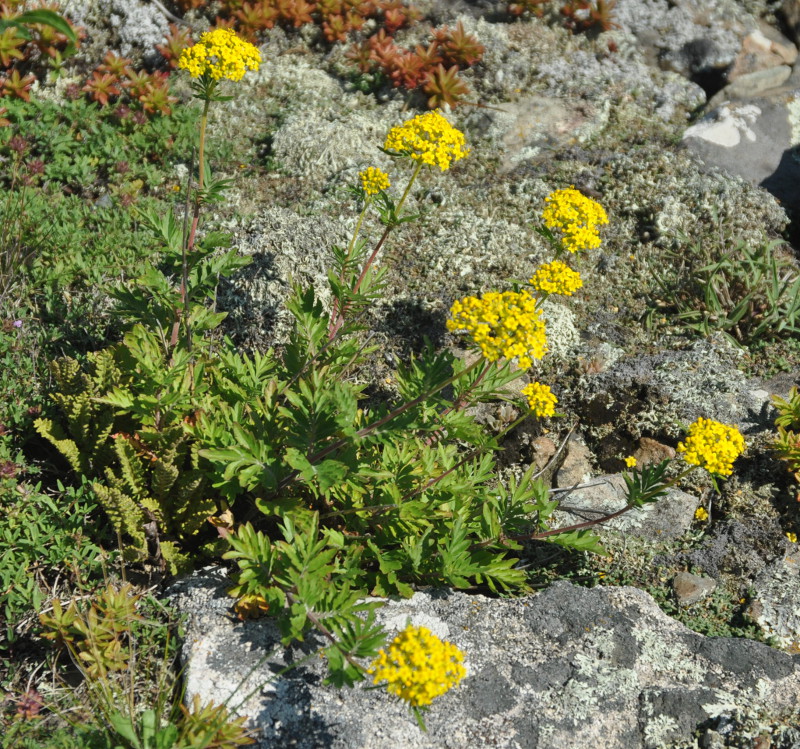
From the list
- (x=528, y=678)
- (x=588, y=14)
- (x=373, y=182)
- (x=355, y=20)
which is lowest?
(x=528, y=678)

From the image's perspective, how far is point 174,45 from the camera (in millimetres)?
7043

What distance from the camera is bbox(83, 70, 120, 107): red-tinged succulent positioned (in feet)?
22.1

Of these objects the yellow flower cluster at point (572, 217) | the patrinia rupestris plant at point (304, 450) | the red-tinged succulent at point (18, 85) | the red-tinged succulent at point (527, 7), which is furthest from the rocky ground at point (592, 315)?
the red-tinged succulent at point (18, 85)

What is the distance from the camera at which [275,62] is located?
24.8 ft

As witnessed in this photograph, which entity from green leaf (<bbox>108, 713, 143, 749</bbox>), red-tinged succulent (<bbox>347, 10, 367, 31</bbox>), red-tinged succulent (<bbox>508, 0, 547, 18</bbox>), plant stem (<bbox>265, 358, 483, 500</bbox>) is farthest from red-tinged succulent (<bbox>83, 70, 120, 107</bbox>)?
green leaf (<bbox>108, 713, 143, 749</bbox>)

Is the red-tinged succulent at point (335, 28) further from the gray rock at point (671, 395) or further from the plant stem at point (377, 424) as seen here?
the plant stem at point (377, 424)

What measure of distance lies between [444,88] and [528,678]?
541 cm

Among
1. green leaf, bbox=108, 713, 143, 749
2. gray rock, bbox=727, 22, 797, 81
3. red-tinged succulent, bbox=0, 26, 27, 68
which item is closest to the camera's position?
green leaf, bbox=108, 713, 143, 749

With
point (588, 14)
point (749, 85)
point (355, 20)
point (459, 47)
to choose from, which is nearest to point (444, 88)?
point (459, 47)

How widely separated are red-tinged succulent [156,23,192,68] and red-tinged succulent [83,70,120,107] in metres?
0.57

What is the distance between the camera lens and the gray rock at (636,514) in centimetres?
437

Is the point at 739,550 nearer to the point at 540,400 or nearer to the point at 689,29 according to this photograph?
the point at 540,400

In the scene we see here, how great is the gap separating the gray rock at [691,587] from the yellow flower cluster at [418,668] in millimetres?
1916

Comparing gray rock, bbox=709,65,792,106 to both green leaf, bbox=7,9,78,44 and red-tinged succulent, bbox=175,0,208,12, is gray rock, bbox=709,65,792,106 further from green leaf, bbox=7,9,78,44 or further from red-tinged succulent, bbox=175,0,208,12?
green leaf, bbox=7,9,78,44
